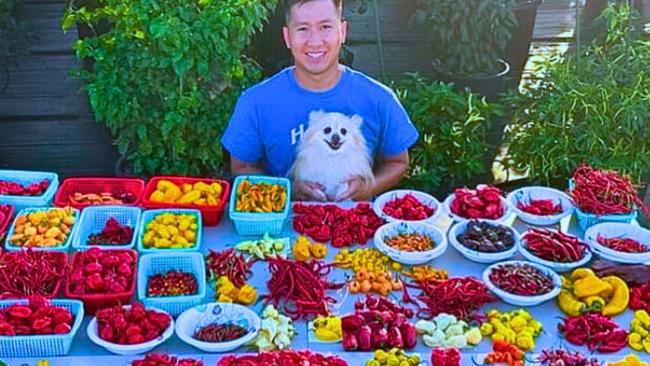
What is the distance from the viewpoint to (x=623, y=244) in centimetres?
A: 270

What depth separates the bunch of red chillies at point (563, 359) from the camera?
2193mm

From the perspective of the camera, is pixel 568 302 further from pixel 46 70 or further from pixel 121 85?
pixel 46 70

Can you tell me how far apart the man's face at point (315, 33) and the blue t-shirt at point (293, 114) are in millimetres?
157

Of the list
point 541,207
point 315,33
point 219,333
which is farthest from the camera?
point 315,33

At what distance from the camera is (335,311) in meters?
2.42

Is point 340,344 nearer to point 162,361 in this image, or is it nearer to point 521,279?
point 162,361

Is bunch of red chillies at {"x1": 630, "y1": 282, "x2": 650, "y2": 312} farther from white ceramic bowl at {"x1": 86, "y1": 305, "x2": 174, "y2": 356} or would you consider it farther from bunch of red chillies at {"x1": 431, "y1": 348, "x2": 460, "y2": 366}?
white ceramic bowl at {"x1": 86, "y1": 305, "x2": 174, "y2": 356}

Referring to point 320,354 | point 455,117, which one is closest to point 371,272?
point 320,354

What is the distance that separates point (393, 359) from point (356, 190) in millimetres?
1135

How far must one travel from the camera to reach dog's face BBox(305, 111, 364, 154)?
10.4 feet

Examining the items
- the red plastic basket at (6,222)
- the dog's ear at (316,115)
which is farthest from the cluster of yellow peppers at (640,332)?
the red plastic basket at (6,222)

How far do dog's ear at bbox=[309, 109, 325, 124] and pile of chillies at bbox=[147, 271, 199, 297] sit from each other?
36.6 inches

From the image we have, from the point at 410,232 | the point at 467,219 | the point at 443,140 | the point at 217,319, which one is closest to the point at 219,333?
the point at 217,319

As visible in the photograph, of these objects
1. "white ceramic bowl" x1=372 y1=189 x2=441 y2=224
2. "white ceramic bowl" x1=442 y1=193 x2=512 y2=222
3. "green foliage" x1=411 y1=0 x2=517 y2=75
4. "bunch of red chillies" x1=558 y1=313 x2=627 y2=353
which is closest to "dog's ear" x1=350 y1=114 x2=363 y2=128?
"white ceramic bowl" x1=372 y1=189 x2=441 y2=224
